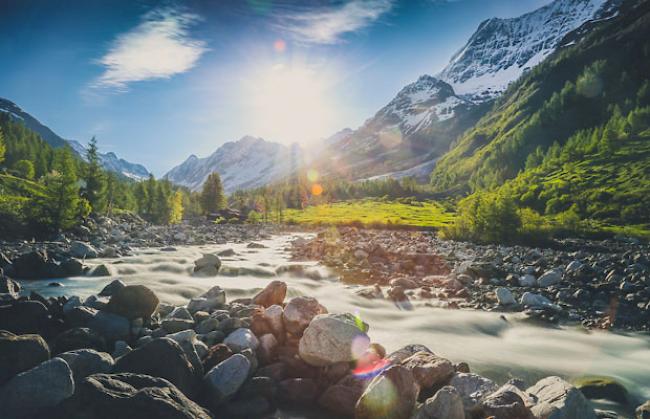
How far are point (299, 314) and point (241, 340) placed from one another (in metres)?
1.72

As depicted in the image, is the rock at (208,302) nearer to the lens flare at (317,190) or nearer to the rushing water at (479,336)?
the rushing water at (479,336)

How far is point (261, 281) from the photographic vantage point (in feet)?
74.9

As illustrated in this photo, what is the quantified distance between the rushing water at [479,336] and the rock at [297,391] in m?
4.43

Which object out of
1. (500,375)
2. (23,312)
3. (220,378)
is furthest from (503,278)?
(23,312)

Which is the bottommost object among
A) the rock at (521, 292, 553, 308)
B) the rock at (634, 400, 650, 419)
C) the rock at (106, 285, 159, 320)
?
the rock at (521, 292, 553, 308)

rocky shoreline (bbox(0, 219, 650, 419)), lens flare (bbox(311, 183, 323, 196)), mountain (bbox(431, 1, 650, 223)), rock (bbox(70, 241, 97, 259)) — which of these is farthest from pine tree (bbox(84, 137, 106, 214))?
lens flare (bbox(311, 183, 323, 196))

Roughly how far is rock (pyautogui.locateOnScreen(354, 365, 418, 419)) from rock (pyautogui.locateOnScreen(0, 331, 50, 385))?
252 inches

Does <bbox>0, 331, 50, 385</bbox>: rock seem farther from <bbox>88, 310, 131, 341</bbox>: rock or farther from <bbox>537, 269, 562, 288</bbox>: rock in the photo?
<bbox>537, 269, 562, 288</bbox>: rock

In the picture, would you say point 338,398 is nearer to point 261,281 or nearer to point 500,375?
point 500,375

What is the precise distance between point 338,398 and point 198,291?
1226 centimetres

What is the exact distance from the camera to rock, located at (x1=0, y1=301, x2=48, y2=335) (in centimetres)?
892

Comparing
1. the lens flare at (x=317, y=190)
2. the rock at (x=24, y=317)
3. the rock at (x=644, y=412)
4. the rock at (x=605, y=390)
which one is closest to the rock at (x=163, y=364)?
the rock at (x=24, y=317)

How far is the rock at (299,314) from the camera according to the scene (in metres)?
9.95

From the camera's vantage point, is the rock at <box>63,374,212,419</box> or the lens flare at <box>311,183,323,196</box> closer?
the rock at <box>63,374,212,419</box>
